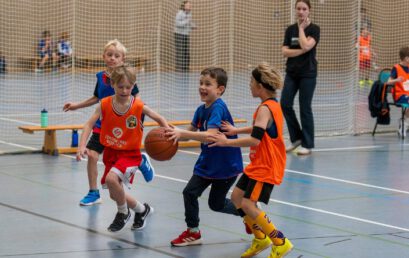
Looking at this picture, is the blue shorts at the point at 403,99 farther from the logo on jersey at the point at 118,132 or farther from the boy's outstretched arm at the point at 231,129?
the boy's outstretched arm at the point at 231,129

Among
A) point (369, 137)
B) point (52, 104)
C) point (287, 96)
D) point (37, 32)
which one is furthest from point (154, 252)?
point (37, 32)

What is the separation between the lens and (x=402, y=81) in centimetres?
1313

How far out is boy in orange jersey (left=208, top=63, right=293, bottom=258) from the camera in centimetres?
588

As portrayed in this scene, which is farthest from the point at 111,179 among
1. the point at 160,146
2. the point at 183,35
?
the point at 183,35

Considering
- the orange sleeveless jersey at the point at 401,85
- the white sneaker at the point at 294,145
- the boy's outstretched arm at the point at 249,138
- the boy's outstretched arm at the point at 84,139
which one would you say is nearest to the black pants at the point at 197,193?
the boy's outstretched arm at the point at 249,138

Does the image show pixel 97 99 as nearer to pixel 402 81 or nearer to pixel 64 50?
pixel 402 81

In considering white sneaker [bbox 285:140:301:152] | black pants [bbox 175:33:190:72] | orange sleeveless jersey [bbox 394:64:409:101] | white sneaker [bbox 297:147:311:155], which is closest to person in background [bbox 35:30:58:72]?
black pants [bbox 175:33:190:72]

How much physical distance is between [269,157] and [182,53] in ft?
50.5

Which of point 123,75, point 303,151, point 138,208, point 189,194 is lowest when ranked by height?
point 138,208

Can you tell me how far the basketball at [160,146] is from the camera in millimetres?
6371

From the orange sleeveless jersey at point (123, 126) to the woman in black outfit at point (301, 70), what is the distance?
449 centimetres

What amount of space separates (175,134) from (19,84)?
56.3ft

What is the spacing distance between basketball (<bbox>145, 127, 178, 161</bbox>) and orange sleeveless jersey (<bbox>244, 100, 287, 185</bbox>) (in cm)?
67

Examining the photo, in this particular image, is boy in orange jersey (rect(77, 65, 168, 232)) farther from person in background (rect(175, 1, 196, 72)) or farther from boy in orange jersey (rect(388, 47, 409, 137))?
person in background (rect(175, 1, 196, 72))
